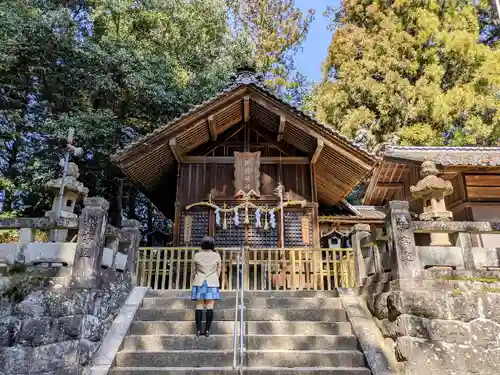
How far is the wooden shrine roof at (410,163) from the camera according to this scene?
7824 millimetres

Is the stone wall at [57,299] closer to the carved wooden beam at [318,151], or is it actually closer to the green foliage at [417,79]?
the carved wooden beam at [318,151]

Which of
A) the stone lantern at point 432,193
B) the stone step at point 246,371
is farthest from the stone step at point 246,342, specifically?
the stone lantern at point 432,193

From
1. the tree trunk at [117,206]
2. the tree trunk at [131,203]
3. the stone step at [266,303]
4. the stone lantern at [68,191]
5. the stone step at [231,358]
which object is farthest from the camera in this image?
the tree trunk at [131,203]

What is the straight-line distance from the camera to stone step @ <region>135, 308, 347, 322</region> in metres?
6.28

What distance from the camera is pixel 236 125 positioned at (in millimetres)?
11758

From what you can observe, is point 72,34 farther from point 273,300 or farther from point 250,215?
point 273,300

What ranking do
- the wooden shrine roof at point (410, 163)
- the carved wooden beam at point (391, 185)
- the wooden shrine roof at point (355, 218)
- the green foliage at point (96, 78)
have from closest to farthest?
1. the wooden shrine roof at point (410, 163)
2. the carved wooden beam at point (391, 185)
3. the wooden shrine roof at point (355, 218)
4. the green foliage at point (96, 78)

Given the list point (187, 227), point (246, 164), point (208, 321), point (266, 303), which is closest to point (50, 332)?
point (208, 321)

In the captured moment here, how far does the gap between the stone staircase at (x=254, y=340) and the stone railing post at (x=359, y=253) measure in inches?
27.6

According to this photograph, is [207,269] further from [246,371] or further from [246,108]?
[246,108]

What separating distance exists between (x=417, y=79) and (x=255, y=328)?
15858 millimetres

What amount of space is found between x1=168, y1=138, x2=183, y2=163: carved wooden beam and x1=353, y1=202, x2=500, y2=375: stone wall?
6319mm

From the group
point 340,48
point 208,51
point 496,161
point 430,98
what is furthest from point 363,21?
point 496,161

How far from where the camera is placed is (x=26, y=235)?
568cm
